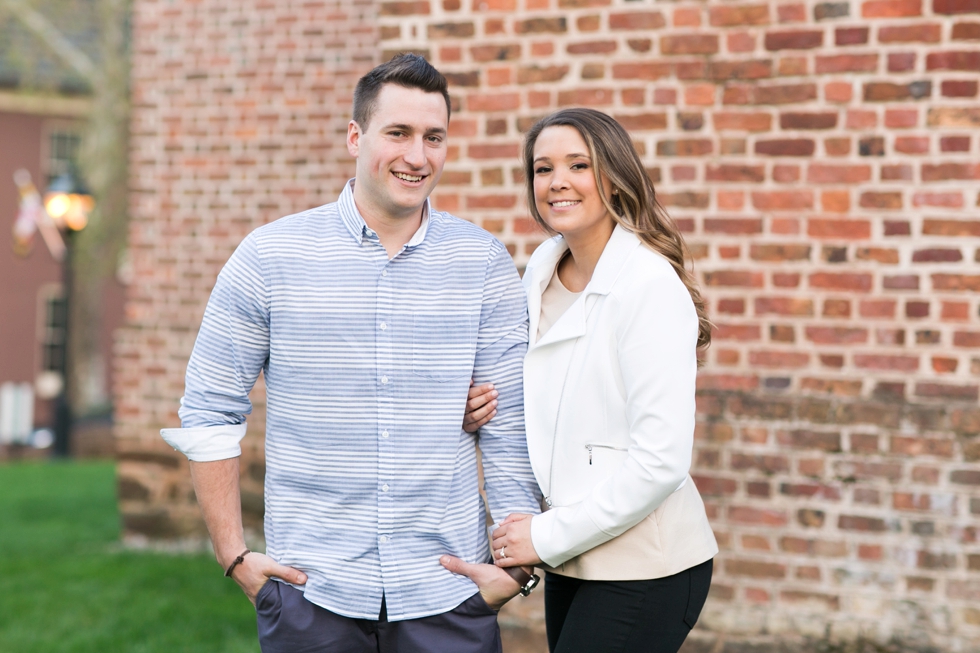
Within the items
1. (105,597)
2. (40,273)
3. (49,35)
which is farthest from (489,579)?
(40,273)

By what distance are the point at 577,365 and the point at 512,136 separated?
1592 millimetres

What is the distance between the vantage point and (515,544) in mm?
2381

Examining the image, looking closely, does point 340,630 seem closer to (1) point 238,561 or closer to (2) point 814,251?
(1) point 238,561

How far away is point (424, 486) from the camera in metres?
2.35

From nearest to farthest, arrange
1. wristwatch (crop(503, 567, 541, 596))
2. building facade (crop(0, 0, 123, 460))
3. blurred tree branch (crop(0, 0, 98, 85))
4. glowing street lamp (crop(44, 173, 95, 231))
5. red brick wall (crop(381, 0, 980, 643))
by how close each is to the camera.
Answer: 1. wristwatch (crop(503, 567, 541, 596))
2. red brick wall (crop(381, 0, 980, 643))
3. glowing street lamp (crop(44, 173, 95, 231))
4. blurred tree branch (crop(0, 0, 98, 85))
5. building facade (crop(0, 0, 123, 460))

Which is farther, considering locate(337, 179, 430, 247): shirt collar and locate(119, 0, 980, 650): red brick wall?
locate(119, 0, 980, 650): red brick wall

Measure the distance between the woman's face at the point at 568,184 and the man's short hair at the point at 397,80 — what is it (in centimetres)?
32

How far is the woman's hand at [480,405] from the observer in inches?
95.9

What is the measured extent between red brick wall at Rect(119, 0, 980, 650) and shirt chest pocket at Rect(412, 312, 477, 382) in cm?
137

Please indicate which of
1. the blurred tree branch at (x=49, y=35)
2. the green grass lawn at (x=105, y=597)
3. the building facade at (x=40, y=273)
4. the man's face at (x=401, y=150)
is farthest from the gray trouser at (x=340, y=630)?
the building facade at (x=40, y=273)

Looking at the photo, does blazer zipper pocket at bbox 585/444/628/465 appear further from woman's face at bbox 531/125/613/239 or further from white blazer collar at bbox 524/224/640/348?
woman's face at bbox 531/125/613/239

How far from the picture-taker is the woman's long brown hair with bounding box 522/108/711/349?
2.38m

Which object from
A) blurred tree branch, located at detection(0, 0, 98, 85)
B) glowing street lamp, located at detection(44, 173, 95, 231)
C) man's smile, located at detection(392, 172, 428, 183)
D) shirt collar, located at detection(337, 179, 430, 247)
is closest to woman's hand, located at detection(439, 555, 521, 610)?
shirt collar, located at detection(337, 179, 430, 247)

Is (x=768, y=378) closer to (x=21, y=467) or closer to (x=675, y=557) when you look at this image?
(x=675, y=557)
